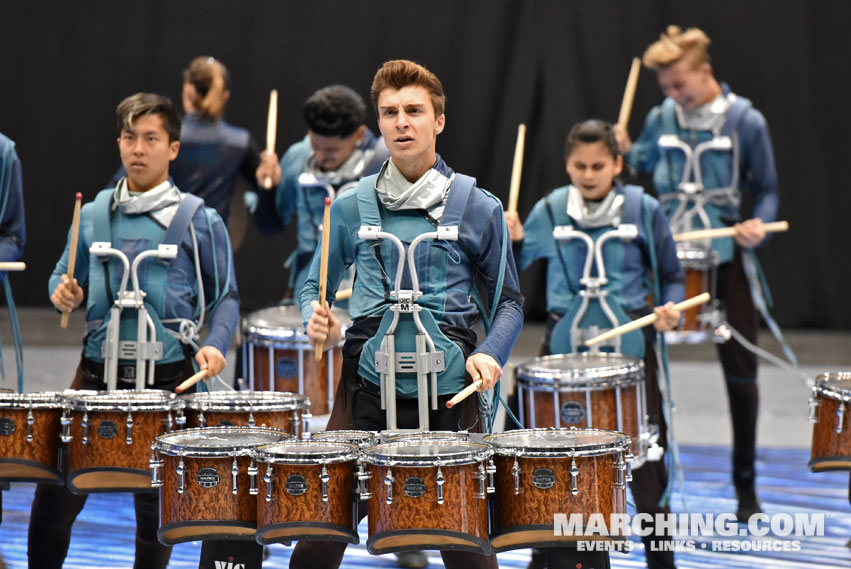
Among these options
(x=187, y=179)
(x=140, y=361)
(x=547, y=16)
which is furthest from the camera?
(x=547, y=16)

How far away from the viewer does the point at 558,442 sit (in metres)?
2.99

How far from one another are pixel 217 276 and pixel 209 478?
1.07m

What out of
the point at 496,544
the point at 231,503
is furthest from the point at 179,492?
the point at 496,544

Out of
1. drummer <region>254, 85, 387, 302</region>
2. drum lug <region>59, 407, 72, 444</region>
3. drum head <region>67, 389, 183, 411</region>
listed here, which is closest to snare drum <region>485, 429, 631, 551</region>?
drum head <region>67, 389, 183, 411</region>

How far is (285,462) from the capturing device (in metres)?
2.84

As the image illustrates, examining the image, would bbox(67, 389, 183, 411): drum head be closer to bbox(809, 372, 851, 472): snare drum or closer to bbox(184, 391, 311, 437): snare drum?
bbox(184, 391, 311, 437): snare drum

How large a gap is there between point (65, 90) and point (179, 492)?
5.79 metres

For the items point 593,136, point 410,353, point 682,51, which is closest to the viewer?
point 410,353

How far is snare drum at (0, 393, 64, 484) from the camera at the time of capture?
11.3ft

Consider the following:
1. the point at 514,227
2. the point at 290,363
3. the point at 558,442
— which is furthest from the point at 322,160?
the point at 558,442

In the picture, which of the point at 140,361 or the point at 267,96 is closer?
the point at 140,361

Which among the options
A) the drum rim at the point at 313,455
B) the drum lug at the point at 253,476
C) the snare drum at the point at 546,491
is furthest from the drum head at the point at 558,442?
the drum lug at the point at 253,476

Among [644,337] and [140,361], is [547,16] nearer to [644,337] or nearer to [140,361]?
[644,337]

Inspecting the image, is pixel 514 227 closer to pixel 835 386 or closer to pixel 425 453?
pixel 835 386
